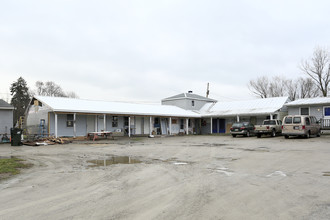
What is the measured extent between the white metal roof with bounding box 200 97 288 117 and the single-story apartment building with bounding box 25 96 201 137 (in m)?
3.91

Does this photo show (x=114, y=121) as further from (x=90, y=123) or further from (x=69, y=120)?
(x=69, y=120)

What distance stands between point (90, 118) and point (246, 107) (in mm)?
19071

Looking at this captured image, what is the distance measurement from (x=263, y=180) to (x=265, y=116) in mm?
26804

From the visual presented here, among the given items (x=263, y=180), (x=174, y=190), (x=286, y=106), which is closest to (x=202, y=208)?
(x=174, y=190)

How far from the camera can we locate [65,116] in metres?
24.7

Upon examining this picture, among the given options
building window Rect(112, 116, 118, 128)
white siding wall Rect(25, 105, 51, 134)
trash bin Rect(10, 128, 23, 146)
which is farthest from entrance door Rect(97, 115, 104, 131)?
trash bin Rect(10, 128, 23, 146)

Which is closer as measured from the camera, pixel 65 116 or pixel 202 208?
pixel 202 208

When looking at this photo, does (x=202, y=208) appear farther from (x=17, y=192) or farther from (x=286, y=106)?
(x=286, y=106)

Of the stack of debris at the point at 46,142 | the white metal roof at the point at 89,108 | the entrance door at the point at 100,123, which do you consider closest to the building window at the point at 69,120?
the white metal roof at the point at 89,108

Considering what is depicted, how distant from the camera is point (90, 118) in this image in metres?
26.6

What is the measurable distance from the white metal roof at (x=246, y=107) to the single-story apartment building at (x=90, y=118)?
3.91 m

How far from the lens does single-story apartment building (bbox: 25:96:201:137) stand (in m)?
24.0

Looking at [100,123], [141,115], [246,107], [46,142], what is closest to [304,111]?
[246,107]

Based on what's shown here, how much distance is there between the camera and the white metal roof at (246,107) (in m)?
30.6
